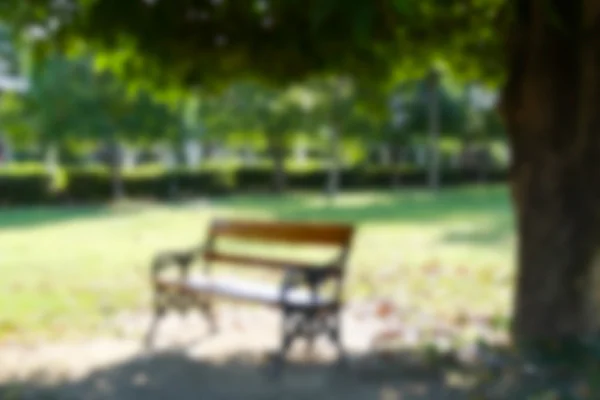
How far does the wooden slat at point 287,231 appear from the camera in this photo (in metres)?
6.71

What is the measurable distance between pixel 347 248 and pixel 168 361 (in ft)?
5.56

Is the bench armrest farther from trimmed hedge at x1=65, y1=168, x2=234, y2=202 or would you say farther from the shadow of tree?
trimmed hedge at x1=65, y1=168, x2=234, y2=202

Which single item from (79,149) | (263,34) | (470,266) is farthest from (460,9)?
(79,149)

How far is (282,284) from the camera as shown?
6305 millimetres

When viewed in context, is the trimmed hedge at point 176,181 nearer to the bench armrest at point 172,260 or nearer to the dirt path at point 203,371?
the dirt path at point 203,371

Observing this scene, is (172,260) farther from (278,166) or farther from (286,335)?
(278,166)

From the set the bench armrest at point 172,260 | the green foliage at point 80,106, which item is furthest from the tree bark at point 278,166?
the bench armrest at point 172,260

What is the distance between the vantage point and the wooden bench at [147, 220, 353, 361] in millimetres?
6254

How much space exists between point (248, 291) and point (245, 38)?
2028 millimetres

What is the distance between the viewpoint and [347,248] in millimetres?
6566

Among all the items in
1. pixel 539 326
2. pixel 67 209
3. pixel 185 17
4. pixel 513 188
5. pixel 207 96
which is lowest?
pixel 67 209

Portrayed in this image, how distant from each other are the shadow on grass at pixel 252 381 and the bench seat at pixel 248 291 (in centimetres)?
54

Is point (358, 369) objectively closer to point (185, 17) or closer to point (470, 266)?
point (185, 17)

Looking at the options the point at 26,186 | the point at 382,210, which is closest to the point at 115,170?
the point at 26,186
